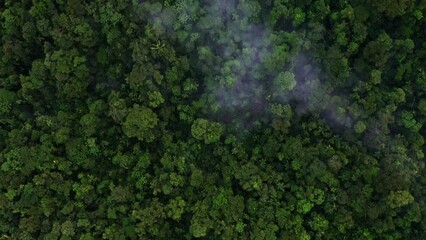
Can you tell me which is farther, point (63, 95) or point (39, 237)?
point (63, 95)

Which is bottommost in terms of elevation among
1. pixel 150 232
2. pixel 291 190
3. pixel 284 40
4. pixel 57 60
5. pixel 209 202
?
pixel 150 232

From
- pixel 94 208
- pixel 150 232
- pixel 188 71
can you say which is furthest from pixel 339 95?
pixel 94 208

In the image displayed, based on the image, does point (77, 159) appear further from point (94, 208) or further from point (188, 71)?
point (188, 71)

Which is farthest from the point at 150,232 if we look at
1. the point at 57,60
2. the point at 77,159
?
the point at 57,60

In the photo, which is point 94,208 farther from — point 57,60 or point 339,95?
point 339,95

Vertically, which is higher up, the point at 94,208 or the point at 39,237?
the point at 94,208

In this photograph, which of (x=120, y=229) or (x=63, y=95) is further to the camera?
(x=63, y=95)
